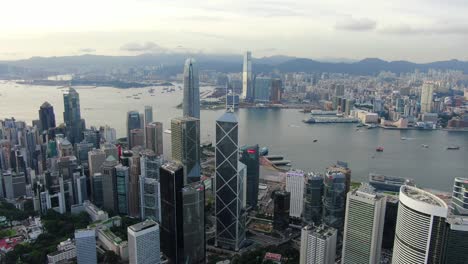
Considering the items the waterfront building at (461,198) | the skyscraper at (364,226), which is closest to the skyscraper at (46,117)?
the skyscraper at (364,226)

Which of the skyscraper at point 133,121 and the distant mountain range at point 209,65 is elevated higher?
the distant mountain range at point 209,65

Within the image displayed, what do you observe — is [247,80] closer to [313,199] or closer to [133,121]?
[133,121]

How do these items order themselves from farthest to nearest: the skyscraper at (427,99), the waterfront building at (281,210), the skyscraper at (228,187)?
1. the skyscraper at (427,99)
2. the waterfront building at (281,210)
3. the skyscraper at (228,187)

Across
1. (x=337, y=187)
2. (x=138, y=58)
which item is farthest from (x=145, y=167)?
(x=138, y=58)

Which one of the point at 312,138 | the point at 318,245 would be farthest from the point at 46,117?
the point at 318,245

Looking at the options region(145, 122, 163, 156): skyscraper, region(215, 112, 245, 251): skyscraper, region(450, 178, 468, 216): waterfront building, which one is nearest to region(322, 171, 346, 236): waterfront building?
region(215, 112, 245, 251): skyscraper

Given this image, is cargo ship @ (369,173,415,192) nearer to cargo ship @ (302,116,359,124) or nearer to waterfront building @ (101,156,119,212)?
waterfront building @ (101,156,119,212)

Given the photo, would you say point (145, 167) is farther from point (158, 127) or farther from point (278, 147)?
point (278, 147)

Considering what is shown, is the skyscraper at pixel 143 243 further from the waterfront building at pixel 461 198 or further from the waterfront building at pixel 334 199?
the waterfront building at pixel 461 198
